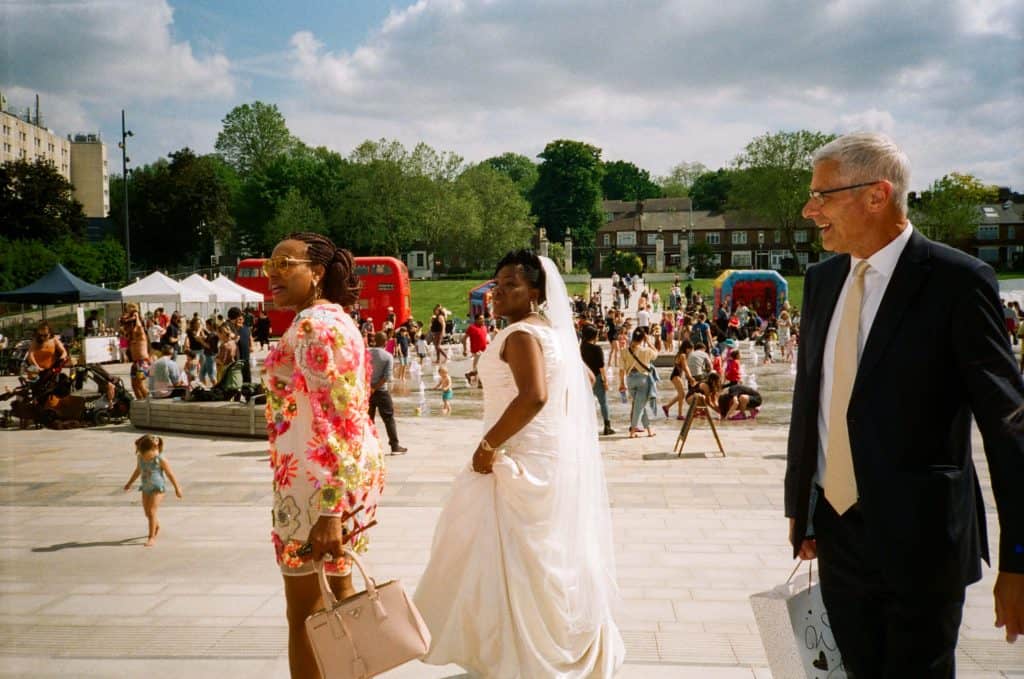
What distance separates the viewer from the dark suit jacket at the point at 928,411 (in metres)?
2.35

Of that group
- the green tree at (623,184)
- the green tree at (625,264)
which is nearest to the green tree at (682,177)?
the green tree at (623,184)

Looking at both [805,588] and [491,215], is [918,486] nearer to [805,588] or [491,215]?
[805,588]

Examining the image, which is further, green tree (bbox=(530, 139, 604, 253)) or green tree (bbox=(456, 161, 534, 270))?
green tree (bbox=(530, 139, 604, 253))

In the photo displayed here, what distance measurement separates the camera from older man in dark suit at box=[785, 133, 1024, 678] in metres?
2.33

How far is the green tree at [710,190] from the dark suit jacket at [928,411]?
126452 mm

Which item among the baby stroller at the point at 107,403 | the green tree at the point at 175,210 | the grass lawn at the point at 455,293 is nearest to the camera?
the baby stroller at the point at 107,403

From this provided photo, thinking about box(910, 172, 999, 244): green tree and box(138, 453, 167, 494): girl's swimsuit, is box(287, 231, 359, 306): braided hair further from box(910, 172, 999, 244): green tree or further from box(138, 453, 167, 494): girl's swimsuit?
box(910, 172, 999, 244): green tree

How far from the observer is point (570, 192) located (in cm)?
10775

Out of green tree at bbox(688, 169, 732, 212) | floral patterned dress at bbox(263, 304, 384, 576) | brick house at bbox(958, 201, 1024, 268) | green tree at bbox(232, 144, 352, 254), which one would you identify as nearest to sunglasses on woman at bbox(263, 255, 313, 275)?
floral patterned dress at bbox(263, 304, 384, 576)

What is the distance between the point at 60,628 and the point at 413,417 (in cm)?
1189

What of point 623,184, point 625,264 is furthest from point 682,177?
point 625,264

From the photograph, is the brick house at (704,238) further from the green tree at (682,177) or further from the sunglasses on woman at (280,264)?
the sunglasses on woman at (280,264)

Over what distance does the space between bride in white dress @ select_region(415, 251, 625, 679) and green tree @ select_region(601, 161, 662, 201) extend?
13918cm

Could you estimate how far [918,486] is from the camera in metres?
2.40
